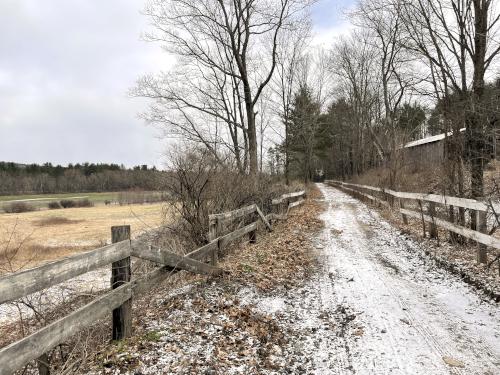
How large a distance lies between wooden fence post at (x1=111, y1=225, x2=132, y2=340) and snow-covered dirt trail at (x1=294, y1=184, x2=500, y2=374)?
7.00 ft

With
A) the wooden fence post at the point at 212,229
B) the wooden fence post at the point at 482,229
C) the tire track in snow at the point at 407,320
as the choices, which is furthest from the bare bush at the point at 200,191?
the wooden fence post at the point at 482,229

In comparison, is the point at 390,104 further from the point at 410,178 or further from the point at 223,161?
the point at 223,161

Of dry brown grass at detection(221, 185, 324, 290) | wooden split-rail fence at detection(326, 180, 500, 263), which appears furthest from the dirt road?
wooden split-rail fence at detection(326, 180, 500, 263)

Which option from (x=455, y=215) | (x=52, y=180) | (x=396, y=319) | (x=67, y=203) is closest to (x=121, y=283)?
(x=396, y=319)

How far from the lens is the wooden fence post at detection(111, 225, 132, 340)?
15.2 feet

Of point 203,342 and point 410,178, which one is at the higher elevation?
point 410,178

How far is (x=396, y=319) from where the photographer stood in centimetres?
550

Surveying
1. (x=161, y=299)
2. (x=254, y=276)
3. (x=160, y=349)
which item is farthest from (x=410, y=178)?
(x=160, y=349)

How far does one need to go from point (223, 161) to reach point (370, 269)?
20.1 feet

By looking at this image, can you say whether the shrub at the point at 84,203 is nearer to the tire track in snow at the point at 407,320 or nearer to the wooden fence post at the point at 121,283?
the tire track in snow at the point at 407,320

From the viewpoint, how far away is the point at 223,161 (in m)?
12.7

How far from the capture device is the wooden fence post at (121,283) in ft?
15.2

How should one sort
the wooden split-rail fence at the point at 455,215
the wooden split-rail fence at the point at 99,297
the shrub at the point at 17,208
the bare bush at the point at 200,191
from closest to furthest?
the wooden split-rail fence at the point at 99,297 → the wooden split-rail fence at the point at 455,215 → the bare bush at the point at 200,191 → the shrub at the point at 17,208

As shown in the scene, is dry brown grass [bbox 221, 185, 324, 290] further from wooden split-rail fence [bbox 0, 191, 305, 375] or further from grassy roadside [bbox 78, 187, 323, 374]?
wooden split-rail fence [bbox 0, 191, 305, 375]
